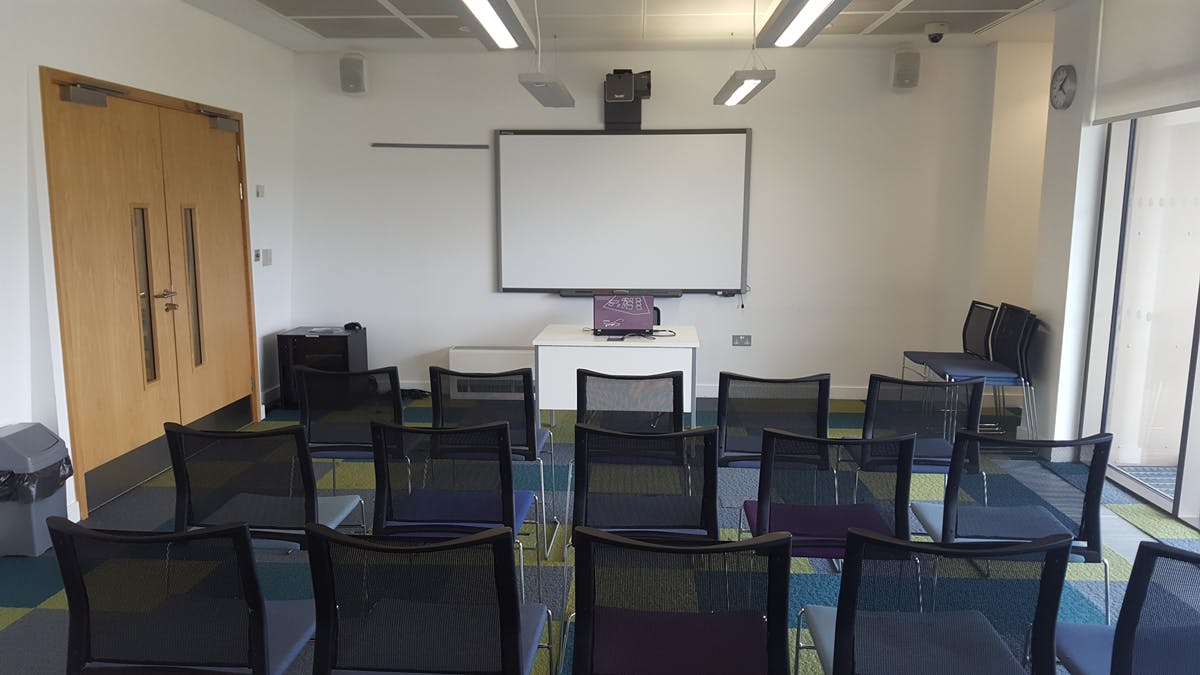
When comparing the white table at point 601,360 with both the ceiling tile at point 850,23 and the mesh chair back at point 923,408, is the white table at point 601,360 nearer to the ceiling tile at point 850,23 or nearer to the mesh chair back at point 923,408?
the mesh chair back at point 923,408

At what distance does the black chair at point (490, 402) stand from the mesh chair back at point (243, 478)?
841 millimetres

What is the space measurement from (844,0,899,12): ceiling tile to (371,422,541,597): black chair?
12.7ft

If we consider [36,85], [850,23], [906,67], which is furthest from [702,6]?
[36,85]

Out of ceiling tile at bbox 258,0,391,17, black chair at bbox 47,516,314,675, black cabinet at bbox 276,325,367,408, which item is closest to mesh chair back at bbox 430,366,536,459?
black chair at bbox 47,516,314,675

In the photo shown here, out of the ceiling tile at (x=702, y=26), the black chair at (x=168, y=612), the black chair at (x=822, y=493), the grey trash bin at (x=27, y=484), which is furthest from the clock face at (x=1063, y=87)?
the grey trash bin at (x=27, y=484)

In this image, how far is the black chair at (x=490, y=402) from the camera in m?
3.56

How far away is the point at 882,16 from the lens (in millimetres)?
5438

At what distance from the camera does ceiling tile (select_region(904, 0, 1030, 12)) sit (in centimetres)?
504

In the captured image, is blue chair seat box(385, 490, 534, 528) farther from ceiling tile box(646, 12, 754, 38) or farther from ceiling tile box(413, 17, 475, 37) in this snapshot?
ceiling tile box(646, 12, 754, 38)

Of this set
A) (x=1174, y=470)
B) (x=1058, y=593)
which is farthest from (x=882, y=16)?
(x=1058, y=593)

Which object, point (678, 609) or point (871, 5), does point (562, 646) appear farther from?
point (871, 5)

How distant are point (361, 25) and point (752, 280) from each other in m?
3.69

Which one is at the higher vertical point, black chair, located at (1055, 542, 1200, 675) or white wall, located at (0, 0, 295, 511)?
white wall, located at (0, 0, 295, 511)

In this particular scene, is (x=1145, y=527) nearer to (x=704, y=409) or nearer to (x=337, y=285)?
(x=704, y=409)
